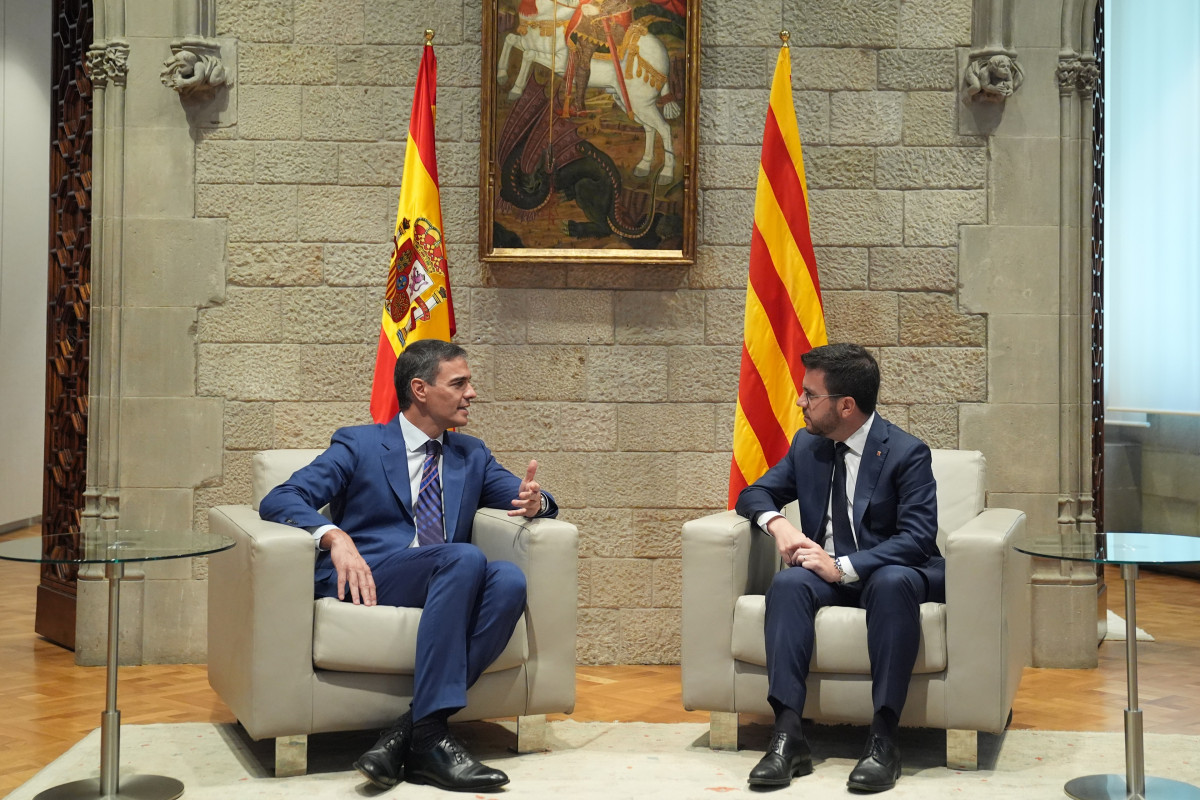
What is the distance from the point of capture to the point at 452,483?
3.46m

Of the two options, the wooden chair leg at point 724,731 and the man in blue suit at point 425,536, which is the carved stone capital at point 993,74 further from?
the wooden chair leg at point 724,731

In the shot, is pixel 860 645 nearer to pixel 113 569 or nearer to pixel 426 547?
pixel 426 547

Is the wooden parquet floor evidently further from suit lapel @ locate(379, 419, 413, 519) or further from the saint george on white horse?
the saint george on white horse

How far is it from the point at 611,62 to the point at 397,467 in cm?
191

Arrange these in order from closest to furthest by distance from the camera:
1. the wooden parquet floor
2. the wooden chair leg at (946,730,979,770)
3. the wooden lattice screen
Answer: the wooden chair leg at (946,730,979,770) → the wooden parquet floor → the wooden lattice screen

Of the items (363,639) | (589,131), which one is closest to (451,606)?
(363,639)

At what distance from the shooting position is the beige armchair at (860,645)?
10.3 ft

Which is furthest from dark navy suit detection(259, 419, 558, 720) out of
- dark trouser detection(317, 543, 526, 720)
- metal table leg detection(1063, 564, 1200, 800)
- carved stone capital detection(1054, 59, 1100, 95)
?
carved stone capital detection(1054, 59, 1100, 95)

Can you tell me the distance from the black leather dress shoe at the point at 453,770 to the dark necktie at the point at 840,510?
1.13 m

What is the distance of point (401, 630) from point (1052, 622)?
2.65 meters

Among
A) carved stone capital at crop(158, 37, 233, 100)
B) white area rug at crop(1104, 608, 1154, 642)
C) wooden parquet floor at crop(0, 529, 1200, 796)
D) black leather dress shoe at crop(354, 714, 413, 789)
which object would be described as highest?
carved stone capital at crop(158, 37, 233, 100)

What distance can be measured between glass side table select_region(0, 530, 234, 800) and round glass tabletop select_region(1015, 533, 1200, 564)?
1.94m

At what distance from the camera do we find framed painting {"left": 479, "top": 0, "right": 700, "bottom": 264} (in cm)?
446

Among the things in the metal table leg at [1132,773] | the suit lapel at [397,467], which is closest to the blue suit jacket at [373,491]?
the suit lapel at [397,467]
